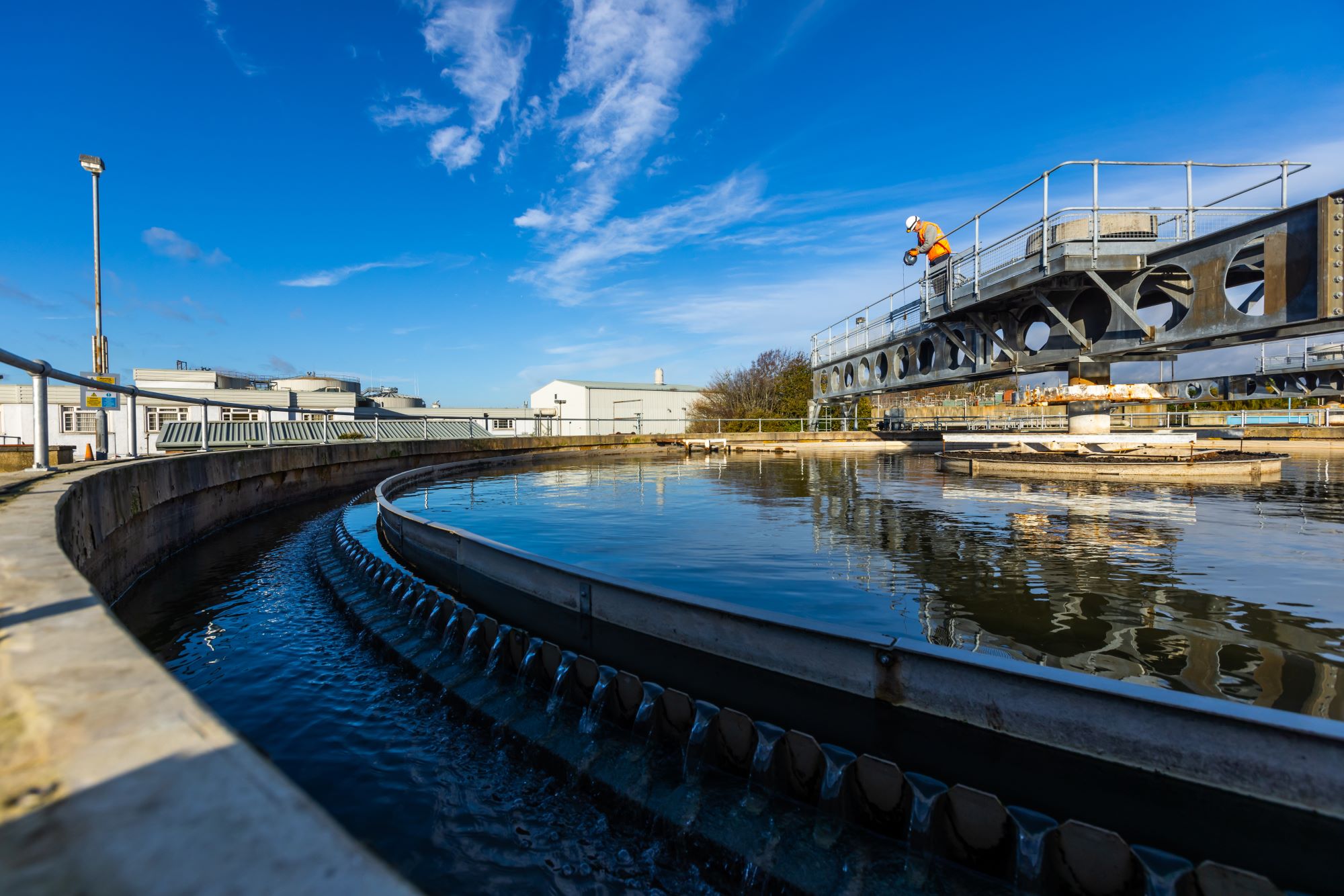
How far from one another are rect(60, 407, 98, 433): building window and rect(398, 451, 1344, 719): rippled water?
24761mm

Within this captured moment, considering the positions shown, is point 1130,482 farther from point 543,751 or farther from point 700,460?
point 543,751

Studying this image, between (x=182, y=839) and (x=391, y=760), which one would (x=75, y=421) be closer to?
(x=391, y=760)

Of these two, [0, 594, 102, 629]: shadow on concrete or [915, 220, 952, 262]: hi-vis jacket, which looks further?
[915, 220, 952, 262]: hi-vis jacket

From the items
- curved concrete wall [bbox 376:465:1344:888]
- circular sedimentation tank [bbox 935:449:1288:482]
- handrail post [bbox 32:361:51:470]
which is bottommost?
curved concrete wall [bbox 376:465:1344:888]

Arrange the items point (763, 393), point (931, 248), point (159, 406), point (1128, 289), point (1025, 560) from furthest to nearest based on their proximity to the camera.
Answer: point (763, 393) < point (159, 406) < point (931, 248) < point (1128, 289) < point (1025, 560)

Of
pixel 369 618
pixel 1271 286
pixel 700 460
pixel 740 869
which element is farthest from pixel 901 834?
pixel 700 460

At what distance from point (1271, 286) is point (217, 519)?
1810 cm

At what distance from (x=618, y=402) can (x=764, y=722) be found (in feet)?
199

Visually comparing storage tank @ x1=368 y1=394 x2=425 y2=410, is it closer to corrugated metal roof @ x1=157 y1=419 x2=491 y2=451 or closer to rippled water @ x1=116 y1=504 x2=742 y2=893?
corrugated metal roof @ x1=157 y1=419 x2=491 y2=451

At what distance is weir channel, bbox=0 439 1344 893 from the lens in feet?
7.77

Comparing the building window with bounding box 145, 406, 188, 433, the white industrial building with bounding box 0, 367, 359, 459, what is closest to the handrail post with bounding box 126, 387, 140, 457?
the white industrial building with bounding box 0, 367, 359, 459

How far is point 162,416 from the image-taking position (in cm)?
3084

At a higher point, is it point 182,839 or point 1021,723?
point 182,839

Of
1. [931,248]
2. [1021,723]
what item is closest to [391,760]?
[1021,723]
